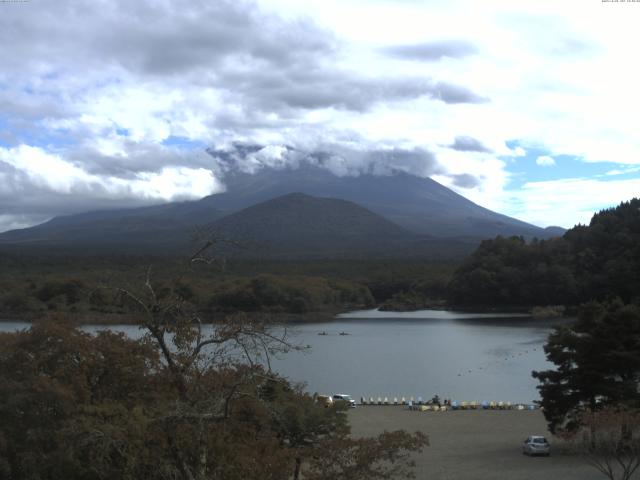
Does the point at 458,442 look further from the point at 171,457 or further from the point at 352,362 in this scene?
the point at 352,362

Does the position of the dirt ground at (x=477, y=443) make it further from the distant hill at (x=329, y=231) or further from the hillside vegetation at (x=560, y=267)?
the distant hill at (x=329, y=231)

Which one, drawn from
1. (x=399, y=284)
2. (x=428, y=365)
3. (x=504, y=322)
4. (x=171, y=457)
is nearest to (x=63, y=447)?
(x=171, y=457)

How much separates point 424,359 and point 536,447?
743 inches

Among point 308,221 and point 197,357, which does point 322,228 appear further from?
point 197,357

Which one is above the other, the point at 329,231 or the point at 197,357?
the point at 329,231

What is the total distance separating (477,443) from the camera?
16.1m

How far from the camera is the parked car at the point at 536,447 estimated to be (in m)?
14.3

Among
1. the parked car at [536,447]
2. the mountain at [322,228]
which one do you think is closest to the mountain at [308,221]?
the mountain at [322,228]

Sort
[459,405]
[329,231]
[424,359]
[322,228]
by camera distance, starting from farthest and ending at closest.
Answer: [322,228], [329,231], [424,359], [459,405]

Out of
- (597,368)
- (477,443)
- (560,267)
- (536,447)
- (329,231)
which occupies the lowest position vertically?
(477,443)

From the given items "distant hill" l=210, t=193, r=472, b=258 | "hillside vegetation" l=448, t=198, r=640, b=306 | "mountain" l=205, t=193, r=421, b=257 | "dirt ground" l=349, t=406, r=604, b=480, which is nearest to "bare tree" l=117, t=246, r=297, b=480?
"dirt ground" l=349, t=406, r=604, b=480

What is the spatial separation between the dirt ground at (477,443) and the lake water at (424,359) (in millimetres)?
3509

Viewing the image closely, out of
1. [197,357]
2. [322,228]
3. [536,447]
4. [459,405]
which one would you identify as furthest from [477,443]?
[322,228]

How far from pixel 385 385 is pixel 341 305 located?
130ft
